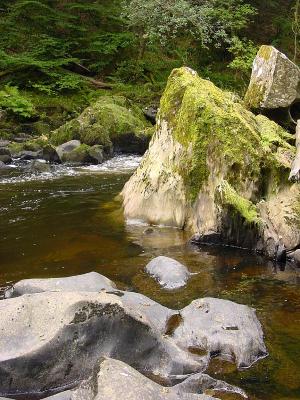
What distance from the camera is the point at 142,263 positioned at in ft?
22.1

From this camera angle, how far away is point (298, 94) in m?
11.3

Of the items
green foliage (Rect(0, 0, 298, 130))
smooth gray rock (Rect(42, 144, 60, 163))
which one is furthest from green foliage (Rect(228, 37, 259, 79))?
smooth gray rock (Rect(42, 144, 60, 163))

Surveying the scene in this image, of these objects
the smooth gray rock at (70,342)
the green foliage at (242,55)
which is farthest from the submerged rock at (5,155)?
the smooth gray rock at (70,342)

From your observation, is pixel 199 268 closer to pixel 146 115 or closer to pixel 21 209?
pixel 21 209

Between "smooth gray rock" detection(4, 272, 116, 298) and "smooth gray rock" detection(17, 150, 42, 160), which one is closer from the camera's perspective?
"smooth gray rock" detection(4, 272, 116, 298)

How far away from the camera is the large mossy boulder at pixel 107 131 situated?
16.6 meters

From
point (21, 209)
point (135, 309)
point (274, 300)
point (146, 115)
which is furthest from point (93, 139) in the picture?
point (135, 309)

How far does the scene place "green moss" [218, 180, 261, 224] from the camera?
23.7ft

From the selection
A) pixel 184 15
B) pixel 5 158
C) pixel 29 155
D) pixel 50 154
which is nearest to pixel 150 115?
pixel 184 15

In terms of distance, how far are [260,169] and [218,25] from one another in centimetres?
1703

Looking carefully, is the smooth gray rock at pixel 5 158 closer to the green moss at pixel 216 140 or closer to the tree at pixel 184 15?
the green moss at pixel 216 140

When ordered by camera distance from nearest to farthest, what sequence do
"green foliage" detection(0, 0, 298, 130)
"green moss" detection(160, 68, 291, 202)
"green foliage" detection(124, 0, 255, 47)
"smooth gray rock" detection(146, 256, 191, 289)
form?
1. "smooth gray rock" detection(146, 256, 191, 289)
2. "green moss" detection(160, 68, 291, 202)
3. "green foliage" detection(124, 0, 255, 47)
4. "green foliage" detection(0, 0, 298, 130)

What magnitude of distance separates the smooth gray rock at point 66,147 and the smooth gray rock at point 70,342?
37.7 ft

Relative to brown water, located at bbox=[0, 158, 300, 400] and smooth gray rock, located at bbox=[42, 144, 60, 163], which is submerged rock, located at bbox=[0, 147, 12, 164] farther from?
brown water, located at bbox=[0, 158, 300, 400]
